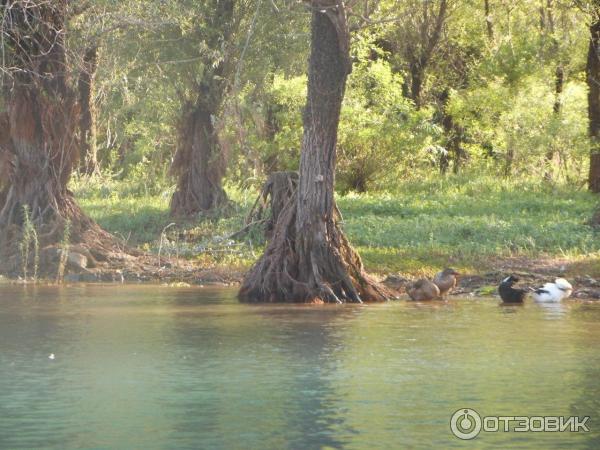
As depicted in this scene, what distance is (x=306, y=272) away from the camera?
18.9 metres

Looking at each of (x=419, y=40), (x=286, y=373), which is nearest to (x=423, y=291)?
(x=286, y=373)

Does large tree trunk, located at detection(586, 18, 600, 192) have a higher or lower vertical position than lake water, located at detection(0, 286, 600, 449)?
higher

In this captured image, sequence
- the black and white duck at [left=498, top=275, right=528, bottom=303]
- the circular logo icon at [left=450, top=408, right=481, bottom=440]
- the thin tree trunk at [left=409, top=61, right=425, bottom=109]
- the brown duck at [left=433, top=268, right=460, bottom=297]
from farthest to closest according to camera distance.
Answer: the thin tree trunk at [left=409, top=61, right=425, bottom=109] < the brown duck at [left=433, top=268, right=460, bottom=297] < the black and white duck at [left=498, top=275, right=528, bottom=303] < the circular logo icon at [left=450, top=408, right=481, bottom=440]

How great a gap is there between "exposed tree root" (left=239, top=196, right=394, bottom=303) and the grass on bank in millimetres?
3560

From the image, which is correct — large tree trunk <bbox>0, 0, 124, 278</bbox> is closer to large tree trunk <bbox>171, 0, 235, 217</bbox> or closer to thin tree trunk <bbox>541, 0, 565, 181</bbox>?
large tree trunk <bbox>171, 0, 235, 217</bbox>

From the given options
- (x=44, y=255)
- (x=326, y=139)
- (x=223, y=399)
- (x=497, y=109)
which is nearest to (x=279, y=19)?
(x=44, y=255)

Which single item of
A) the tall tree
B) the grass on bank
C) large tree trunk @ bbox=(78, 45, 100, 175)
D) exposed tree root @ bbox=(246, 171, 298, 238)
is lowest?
the grass on bank

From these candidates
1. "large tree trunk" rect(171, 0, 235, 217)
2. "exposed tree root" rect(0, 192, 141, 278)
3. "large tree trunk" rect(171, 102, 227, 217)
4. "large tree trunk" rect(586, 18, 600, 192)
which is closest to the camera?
"exposed tree root" rect(0, 192, 141, 278)

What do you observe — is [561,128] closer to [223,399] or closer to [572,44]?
[572,44]

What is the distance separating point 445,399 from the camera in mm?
11055

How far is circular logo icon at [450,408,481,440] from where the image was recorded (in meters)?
9.66

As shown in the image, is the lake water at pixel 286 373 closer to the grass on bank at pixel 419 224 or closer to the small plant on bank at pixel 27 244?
the small plant on bank at pixel 27 244

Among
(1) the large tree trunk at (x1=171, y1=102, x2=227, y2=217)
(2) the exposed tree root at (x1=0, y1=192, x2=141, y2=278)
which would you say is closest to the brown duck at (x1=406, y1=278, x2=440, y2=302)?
(2) the exposed tree root at (x1=0, y1=192, x2=141, y2=278)

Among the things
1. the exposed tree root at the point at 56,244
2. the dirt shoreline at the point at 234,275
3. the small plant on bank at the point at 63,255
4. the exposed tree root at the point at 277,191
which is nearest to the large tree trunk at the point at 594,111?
the dirt shoreline at the point at 234,275
